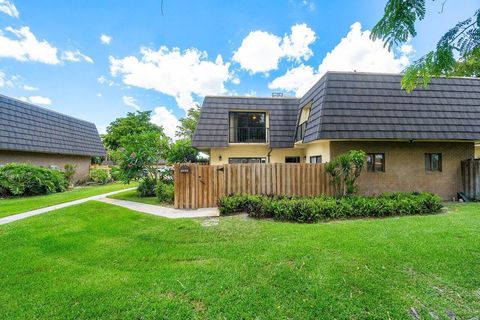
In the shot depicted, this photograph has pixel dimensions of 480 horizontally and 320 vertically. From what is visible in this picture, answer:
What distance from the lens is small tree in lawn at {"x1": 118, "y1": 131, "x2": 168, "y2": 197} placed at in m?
13.0

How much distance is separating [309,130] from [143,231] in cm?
852

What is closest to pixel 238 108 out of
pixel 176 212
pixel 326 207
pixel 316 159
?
pixel 316 159

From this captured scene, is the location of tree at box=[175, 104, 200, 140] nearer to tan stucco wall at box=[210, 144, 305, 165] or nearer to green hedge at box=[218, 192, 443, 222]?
tan stucco wall at box=[210, 144, 305, 165]

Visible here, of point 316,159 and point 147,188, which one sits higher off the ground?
point 316,159

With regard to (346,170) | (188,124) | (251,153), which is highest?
(188,124)

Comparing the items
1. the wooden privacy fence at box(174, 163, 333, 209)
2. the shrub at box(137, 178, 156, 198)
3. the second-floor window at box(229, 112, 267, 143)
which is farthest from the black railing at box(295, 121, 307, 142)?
the shrub at box(137, 178, 156, 198)

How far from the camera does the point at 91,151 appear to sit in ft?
74.8

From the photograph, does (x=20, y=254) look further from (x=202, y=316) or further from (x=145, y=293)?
(x=202, y=316)

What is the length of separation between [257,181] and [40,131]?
18.0 meters

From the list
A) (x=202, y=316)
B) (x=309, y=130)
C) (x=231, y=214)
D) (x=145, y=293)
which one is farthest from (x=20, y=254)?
(x=309, y=130)

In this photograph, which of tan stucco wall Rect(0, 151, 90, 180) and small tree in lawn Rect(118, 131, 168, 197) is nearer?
small tree in lawn Rect(118, 131, 168, 197)

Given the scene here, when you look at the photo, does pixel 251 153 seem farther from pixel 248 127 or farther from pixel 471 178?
pixel 471 178

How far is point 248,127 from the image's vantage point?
53.9 feet

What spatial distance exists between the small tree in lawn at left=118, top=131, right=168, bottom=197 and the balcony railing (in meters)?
4.91
